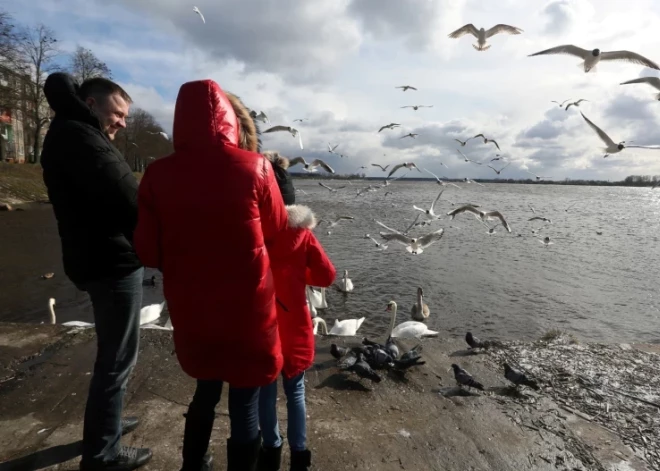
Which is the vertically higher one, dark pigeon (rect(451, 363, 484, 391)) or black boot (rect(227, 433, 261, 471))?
black boot (rect(227, 433, 261, 471))

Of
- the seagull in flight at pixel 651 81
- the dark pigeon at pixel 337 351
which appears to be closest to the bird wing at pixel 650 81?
the seagull in flight at pixel 651 81

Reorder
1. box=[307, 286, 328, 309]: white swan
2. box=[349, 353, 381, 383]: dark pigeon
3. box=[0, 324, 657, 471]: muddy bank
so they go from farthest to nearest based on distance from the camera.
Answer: box=[307, 286, 328, 309]: white swan
box=[349, 353, 381, 383]: dark pigeon
box=[0, 324, 657, 471]: muddy bank

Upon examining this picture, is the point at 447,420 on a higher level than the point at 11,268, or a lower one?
higher

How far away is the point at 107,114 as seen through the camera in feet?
8.04

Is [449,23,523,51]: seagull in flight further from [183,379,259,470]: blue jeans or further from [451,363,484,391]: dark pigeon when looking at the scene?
[183,379,259,470]: blue jeans

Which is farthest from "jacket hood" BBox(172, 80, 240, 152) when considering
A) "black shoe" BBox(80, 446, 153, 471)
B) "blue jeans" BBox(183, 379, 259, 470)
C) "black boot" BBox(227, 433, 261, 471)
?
"black shoe" BBox(80, 446, 153, 471)

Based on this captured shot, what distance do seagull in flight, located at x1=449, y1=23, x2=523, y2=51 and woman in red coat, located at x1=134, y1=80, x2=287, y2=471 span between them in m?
10.3

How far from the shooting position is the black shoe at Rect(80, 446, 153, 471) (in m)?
2.37

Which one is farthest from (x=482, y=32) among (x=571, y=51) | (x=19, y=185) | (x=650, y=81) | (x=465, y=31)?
(x=19, y=185)

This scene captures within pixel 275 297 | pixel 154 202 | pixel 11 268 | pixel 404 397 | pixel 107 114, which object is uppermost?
pixel 107 114

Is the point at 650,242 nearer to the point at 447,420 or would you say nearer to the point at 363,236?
the point at 363,236

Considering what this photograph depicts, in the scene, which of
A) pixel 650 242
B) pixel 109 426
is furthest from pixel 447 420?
pixel 650 242

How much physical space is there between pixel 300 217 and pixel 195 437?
1.24 metres

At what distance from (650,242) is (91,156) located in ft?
95.9
